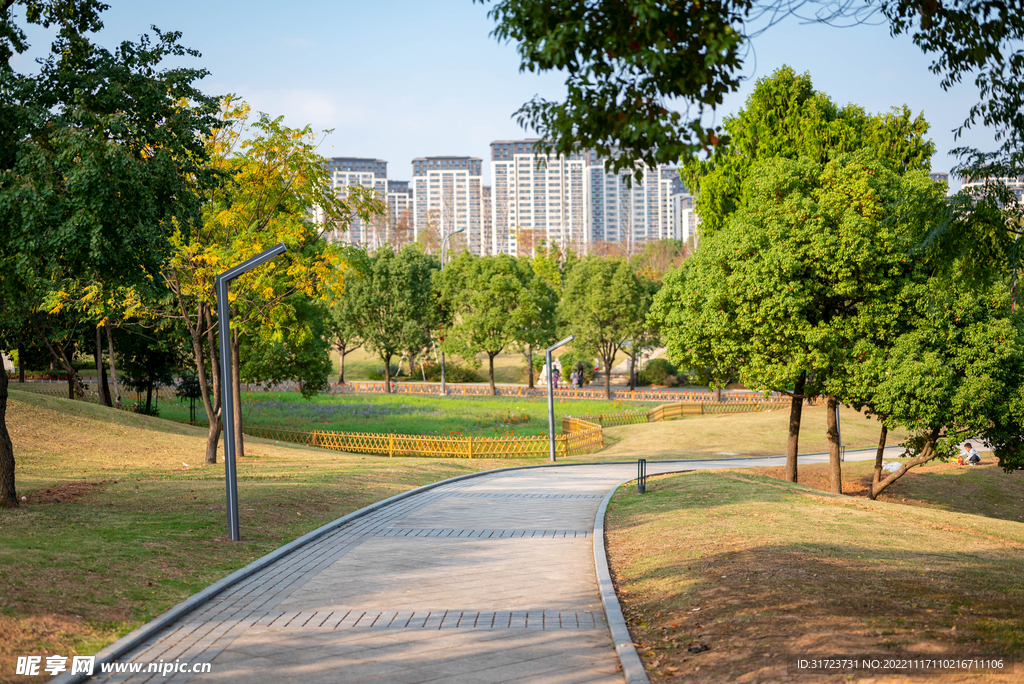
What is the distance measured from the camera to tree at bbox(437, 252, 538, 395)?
193 ft

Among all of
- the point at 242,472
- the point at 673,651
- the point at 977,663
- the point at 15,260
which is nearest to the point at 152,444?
the point at 242,472

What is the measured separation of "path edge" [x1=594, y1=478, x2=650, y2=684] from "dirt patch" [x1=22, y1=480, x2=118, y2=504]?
9.84 metres

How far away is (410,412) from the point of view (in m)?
47.0

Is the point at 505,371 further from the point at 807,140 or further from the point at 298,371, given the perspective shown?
the point at 807,140

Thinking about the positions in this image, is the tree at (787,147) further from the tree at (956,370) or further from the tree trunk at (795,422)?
the tree at (956,370)

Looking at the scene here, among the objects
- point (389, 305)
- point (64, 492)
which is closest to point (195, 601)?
point (64, 492)

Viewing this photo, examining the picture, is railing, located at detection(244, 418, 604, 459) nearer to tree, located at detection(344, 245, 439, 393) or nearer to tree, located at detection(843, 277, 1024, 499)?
tree, located at detection(843, 277, 1024, 499)

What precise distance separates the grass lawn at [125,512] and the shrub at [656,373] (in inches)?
1565

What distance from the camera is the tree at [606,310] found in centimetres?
5938

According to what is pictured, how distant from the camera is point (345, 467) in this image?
22547 millimetres

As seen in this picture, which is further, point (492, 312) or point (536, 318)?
point (536, 318)

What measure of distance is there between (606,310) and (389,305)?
18035mm

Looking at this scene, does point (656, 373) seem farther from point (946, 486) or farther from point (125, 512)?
point (125, 512)

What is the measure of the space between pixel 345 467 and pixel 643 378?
4743cm
